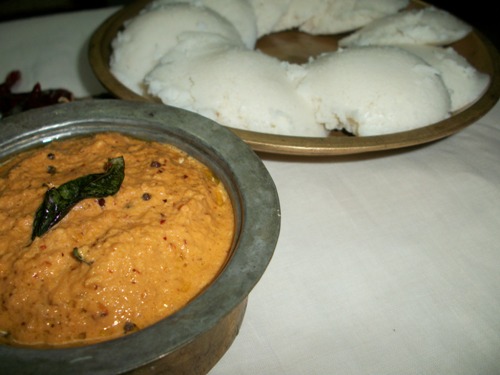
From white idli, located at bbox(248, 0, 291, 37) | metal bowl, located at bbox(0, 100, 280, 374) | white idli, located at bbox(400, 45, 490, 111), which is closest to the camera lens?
metal bowl, located at bbox(0, 100, 280, 374)

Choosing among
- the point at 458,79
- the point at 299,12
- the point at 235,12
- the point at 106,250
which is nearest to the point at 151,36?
the point at 235,12

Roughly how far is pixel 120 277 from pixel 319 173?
0.98 metres

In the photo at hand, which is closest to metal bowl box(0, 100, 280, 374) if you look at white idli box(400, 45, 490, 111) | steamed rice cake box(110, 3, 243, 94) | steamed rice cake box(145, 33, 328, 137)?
steamed rice cake box(145, 33, 328, 137)

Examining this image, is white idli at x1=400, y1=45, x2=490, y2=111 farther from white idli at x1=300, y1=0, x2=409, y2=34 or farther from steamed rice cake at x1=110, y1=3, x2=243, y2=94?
steamed rice cake at x1=110, y1=3, x2=243, y2=94

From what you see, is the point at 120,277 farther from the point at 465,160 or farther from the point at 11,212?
the point at 465,160

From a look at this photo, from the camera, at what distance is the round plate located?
1489 millimetres

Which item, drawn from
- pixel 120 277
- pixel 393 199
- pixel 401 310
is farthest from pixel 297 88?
pixel 120 277

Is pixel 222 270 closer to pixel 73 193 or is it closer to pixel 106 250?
pixel 106 250

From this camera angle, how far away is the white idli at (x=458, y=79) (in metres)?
1.90

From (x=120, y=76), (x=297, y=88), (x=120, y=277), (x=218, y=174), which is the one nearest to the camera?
(x=120, y=277)

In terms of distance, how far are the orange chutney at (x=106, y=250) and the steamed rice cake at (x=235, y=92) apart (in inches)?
19.5

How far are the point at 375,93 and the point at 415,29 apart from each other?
1.94 feet

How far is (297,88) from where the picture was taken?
1.77 meters

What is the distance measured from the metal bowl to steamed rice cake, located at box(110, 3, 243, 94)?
566mm
